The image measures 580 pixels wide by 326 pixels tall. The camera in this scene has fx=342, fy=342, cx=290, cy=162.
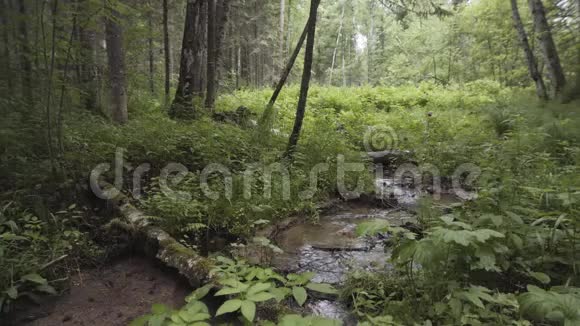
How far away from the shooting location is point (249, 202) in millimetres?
4414

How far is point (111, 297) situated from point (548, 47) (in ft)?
35.9

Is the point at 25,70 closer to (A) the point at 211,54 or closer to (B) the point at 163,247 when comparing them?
(B) the point at 163,247

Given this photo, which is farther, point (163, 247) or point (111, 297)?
point (163, 247)

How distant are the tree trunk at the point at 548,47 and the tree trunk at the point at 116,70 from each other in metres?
10.4

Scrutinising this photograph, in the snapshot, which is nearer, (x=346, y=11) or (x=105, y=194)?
(x=105, y=194)

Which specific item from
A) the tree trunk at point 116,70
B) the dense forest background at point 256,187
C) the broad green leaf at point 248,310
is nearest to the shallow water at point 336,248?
the dense forest background at point 256,187

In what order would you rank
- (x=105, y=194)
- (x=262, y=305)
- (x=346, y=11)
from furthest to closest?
(x=346, y=11), (x=105, y=194), (x=262, y=305)

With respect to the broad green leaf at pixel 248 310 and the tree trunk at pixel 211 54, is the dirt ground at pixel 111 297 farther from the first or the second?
the tree trunk at pixel 211 54

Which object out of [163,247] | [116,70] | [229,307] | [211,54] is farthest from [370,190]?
[116,70]

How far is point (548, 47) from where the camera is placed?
29.0ft

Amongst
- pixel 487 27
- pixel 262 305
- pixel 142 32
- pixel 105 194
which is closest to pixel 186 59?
pixel 142 32

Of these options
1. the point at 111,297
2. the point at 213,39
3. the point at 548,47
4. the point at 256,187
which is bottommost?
the point at 111,297

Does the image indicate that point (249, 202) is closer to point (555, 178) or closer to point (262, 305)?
point (262, 305)

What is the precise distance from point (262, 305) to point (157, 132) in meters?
4.16
